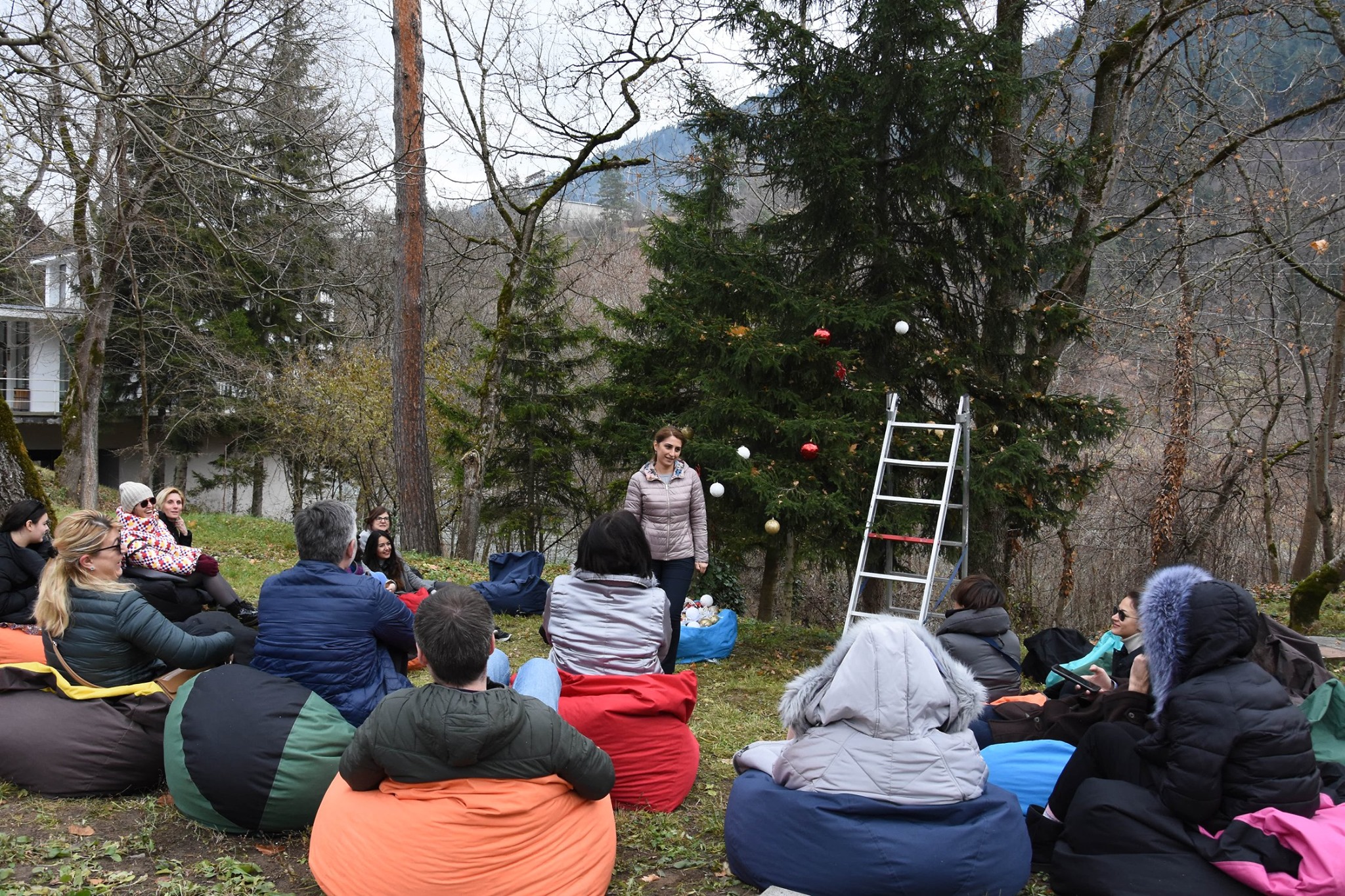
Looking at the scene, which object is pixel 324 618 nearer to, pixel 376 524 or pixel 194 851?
pixel 194 851

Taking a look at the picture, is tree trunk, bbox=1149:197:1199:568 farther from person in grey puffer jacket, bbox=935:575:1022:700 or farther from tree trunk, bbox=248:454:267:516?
tree trunk, bbox=248:454:267:516

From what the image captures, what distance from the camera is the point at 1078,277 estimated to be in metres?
9.69

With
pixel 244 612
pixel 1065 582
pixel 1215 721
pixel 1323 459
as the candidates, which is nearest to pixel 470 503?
pixel 244 612

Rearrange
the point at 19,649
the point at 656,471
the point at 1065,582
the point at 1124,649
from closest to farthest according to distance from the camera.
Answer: the point at 1124,649 < the point at 19,649 < the point at 656,471 < the point at 1065,582

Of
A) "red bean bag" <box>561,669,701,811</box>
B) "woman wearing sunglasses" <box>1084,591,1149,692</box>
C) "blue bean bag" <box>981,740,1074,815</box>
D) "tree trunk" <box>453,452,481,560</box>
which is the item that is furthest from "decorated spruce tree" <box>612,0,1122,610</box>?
"tree trunk" <box>453,452,481,560</box>

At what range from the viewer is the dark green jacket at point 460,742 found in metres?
2.58

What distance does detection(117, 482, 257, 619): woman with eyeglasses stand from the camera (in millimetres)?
5047

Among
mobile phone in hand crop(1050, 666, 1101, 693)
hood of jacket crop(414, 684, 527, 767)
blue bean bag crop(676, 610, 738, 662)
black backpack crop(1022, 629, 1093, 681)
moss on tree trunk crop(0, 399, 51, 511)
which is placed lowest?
blue bean bag crop(676, 610, 738, 662)

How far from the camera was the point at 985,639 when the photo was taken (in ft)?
15.9

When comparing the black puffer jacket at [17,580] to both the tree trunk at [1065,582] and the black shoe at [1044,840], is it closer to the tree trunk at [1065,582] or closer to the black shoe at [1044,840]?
the black shoe at [1044,840]

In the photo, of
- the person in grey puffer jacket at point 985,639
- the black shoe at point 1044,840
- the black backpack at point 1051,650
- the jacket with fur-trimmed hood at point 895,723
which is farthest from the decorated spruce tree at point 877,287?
the jacket with fur-trimmed hood at point 895,723

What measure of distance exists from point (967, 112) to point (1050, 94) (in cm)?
215

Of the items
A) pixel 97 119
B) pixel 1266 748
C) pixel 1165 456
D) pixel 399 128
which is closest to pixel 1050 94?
pixel 1165 456

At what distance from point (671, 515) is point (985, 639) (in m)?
2.05
